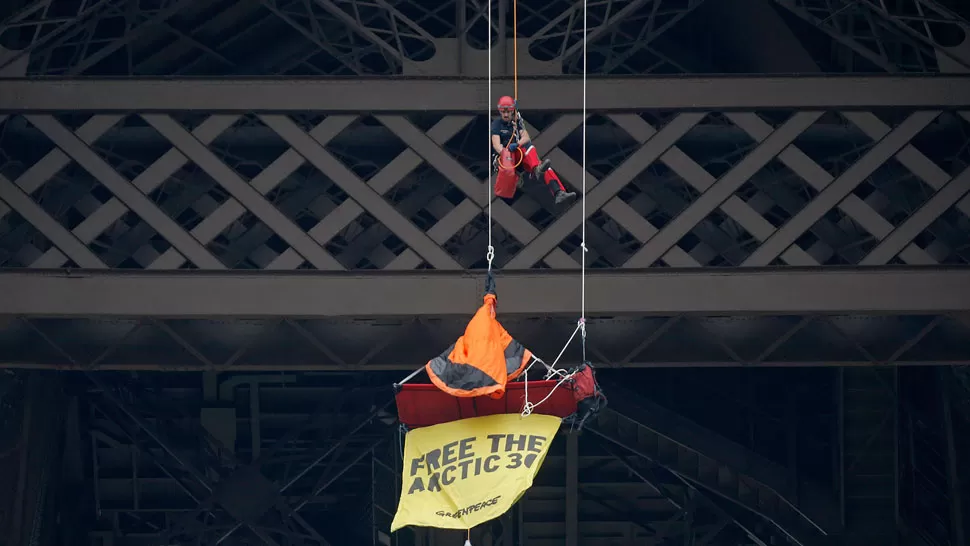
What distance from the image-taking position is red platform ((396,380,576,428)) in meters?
15.3

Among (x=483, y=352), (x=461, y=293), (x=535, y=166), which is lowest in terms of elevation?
(x=483, y=352)

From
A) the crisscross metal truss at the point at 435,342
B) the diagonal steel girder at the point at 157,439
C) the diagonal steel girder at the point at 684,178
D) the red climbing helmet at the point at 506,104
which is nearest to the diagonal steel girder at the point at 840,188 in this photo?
the diagonal steel girder at the point at 684,178

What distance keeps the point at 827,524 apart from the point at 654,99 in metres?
8.35

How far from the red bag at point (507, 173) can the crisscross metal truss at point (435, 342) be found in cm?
170

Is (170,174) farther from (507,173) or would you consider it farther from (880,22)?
(880,22)

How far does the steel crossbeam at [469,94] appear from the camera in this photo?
50.6 ft

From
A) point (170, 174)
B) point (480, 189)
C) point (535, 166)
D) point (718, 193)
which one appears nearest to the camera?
point (535, 166)

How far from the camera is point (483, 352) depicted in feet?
47.1

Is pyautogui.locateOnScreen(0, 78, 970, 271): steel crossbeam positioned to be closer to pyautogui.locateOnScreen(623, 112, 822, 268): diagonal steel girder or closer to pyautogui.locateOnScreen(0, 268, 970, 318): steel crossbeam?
pyautogui.locateOnScreen(623, 112, 822, 268): diagonal steel girder

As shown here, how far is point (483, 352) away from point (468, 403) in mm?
1123

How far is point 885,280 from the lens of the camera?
50.2 ft

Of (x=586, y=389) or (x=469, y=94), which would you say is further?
(x=469, y=94)

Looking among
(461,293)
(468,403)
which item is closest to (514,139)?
(461,293)

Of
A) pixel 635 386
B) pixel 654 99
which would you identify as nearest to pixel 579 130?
pixel 654 99
